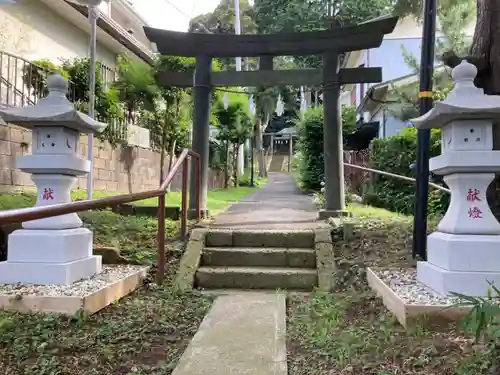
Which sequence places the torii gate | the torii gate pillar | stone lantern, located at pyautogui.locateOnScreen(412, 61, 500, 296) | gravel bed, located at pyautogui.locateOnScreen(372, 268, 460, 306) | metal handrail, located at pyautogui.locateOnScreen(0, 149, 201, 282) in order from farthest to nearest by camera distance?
the torii gate pillar
the torii gate
stone lantern, located at pyautogui.locateOnScreen(412, 61, 500, 296)
gravel bed, located at pyautogui.locateOnScreen(372, 268, 460, 306)
metal handrail, located at pyautogui.locateOnScreen(0, 149, 201, 282)

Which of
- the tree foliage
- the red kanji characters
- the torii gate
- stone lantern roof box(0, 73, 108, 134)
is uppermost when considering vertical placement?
the tree foliage

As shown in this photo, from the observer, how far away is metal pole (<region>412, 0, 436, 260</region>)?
175 inches

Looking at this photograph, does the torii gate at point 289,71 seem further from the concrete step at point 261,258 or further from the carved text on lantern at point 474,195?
the carved text on lantern at point 474,195

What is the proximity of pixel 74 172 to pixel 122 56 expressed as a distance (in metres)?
10.1

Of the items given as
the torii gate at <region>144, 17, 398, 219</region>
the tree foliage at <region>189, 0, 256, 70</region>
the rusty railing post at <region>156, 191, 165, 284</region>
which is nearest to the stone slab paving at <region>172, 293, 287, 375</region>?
the rusty railing post at <region>156, 191, 165, 284</region>

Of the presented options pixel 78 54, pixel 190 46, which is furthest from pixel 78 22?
pixel 190 46

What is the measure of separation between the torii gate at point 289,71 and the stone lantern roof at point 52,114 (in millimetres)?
3064

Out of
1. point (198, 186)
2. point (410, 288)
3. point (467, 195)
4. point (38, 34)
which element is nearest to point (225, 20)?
point (38, 34)

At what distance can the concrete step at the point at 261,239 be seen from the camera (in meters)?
5.28

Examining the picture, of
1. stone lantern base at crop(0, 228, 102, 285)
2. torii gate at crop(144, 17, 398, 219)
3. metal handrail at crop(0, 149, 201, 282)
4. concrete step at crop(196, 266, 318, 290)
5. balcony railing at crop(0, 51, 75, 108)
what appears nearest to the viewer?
metal handrail at crop(0, 149, 201, 282)

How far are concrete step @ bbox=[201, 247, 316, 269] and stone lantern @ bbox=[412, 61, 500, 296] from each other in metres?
1.57

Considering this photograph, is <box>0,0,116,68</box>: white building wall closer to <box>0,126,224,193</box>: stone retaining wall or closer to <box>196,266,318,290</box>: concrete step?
<box>0,126,224,193</box>: stone retaining wall

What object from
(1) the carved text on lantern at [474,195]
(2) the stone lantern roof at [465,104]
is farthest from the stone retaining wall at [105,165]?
(1) the carved text on lantern at [474,195]

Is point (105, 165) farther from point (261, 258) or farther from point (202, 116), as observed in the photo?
point (261, 258)
